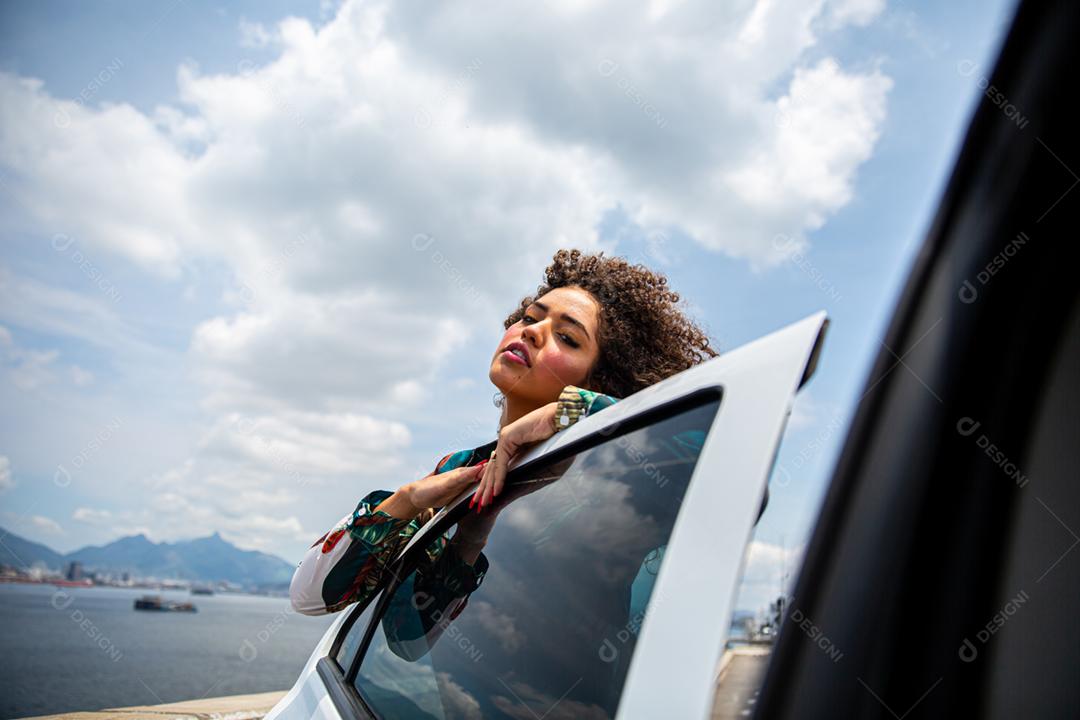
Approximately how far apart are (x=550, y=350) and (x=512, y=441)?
63cm

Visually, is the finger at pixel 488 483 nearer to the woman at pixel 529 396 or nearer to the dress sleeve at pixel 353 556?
the woman at pixel 529 396

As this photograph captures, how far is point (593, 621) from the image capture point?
0.90m

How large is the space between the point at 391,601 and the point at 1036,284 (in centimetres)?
167

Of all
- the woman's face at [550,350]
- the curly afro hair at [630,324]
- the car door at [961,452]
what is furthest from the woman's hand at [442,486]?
the car door at [961,452]

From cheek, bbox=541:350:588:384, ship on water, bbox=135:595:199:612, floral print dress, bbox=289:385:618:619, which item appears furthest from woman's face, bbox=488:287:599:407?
ship on water, bbox=135:595:199:612

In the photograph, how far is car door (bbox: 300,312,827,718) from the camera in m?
0.66

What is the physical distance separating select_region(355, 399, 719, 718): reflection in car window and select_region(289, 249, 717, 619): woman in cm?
8

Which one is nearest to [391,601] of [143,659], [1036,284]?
[1036,284]

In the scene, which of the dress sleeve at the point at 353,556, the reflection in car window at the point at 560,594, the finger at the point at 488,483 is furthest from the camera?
the dress sleeve at the point at 353,556

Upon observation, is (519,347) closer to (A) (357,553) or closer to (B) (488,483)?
(B) (488,483)

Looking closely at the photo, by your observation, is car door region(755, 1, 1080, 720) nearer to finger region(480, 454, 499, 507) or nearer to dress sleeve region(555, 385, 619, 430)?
dress sleeve region(555, 385, 619, 430)

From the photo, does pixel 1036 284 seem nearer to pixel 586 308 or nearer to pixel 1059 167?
pixel 1059 167

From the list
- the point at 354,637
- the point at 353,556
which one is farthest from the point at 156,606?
the point at 353,556

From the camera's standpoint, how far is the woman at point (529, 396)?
1.44m
